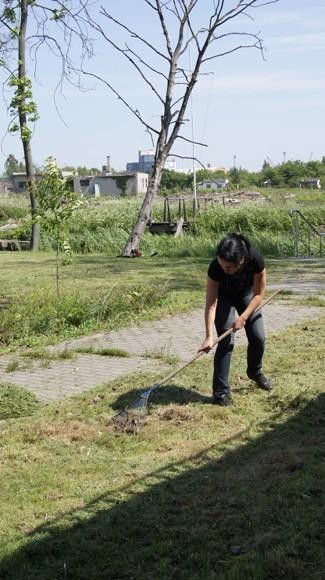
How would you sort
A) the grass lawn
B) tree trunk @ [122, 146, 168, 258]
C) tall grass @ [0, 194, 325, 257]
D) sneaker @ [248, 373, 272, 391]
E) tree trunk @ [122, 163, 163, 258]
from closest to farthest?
1. sneaker @ [248, 373, 272, 391]
2. the grass lawn
3. tree trunk @ [122, 146, 168, 258]
4. tree trunk @ [122, 163, 163, 258]
5. tall grass @ [0, 194, 325, 257]

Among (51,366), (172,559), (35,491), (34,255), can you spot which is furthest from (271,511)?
(34,255)

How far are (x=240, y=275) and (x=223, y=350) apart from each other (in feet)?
2.03

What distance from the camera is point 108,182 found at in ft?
254

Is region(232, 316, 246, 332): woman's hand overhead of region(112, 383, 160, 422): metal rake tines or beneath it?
overhead

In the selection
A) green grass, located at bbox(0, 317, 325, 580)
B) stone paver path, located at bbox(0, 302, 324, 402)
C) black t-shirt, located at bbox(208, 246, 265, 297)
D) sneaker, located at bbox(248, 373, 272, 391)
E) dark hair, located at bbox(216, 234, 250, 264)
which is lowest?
stone paver path, located at bbox(0, 302, 324, 402)

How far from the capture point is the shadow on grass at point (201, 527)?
3529 millimetres

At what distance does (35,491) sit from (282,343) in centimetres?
455

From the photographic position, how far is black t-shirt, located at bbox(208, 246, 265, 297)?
234 inches

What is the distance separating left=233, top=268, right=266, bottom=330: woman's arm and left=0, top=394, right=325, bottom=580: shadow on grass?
127 cm

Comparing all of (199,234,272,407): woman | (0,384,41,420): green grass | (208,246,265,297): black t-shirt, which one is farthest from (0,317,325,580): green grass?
(208,246,265,297): black t-shirt

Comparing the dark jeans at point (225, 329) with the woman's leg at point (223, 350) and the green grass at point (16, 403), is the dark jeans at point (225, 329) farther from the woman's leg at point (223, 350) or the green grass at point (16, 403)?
the green grass at point (16, 403)

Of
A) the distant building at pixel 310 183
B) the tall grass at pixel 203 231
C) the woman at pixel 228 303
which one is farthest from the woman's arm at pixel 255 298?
the distant building at pixel 310 183

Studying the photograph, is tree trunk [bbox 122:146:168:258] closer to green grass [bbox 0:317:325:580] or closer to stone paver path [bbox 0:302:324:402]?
stone paver path [bbox 0:302:324:402]

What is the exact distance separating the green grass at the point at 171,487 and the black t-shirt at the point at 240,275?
0.90 m
